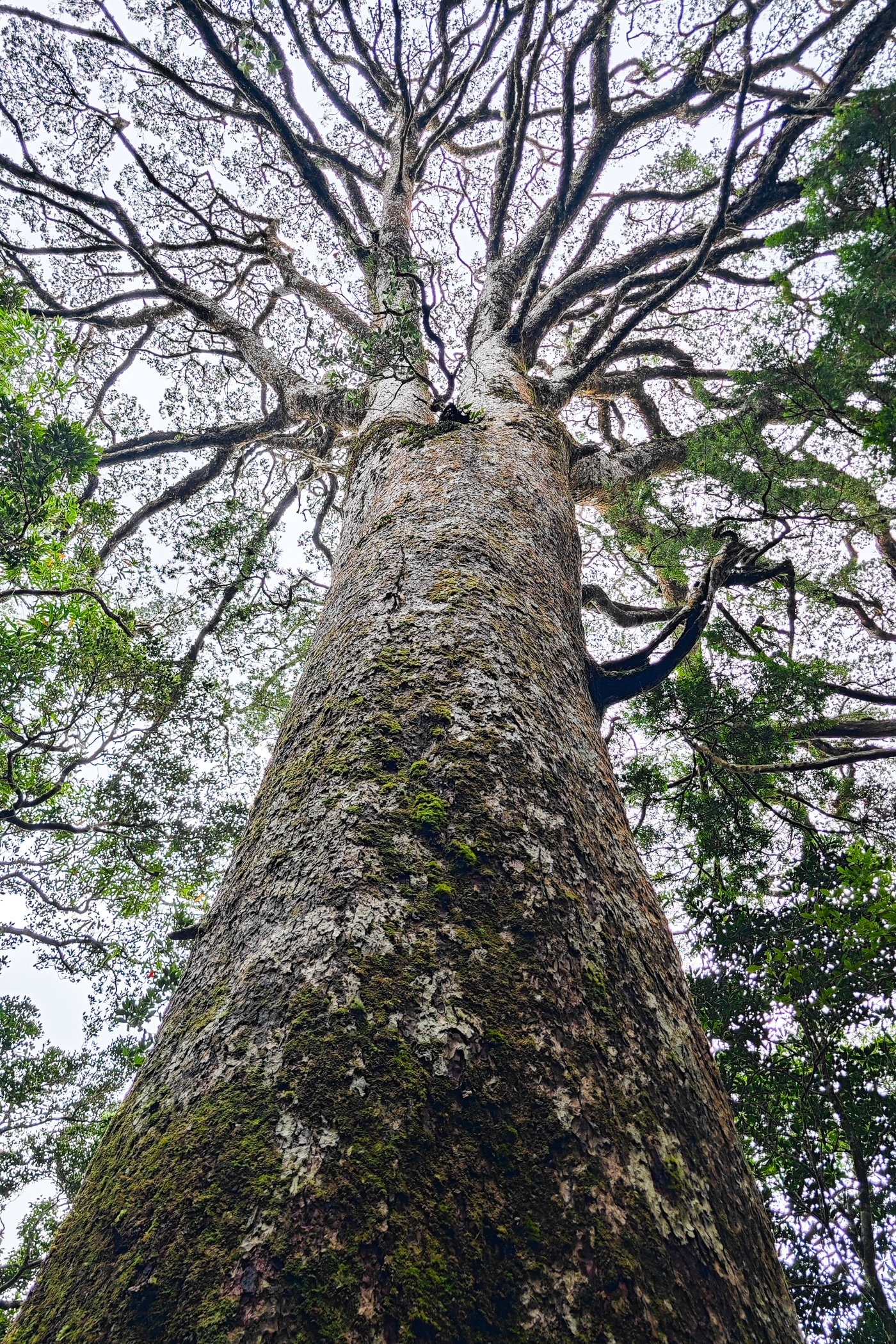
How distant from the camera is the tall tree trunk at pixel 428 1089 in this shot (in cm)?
84

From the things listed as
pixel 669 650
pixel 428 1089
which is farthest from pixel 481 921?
pixel 669 650

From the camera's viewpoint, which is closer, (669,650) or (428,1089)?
(428,1089)

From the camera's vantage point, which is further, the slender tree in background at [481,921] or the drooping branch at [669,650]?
the drooping branch at [669,650]

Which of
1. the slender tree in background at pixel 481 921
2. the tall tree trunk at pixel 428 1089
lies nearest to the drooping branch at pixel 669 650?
the slender tree in background at pixel 481 921

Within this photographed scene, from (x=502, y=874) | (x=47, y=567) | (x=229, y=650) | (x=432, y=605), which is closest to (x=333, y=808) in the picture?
(x=502, y=874)

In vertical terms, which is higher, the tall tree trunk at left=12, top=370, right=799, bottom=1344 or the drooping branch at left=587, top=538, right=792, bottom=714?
the drooping branch at left=587, top=538, right=792, bottom=714

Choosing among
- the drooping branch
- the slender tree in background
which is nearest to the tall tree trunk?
the slender tree in background

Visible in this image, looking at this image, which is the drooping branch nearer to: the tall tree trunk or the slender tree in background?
the slender tree in background

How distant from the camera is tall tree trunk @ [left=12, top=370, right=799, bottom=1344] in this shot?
0.84 meters

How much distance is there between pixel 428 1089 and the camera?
1011 millimetres

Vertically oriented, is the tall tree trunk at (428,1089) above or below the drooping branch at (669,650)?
below

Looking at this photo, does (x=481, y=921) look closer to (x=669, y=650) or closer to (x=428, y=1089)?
(x=428, y=1089)

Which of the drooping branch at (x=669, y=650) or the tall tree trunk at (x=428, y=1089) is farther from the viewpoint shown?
the drooping branch at (x=669, y=650)

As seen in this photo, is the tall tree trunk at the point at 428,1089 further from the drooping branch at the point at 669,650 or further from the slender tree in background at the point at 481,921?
the drooping branch at the point at 669,650
